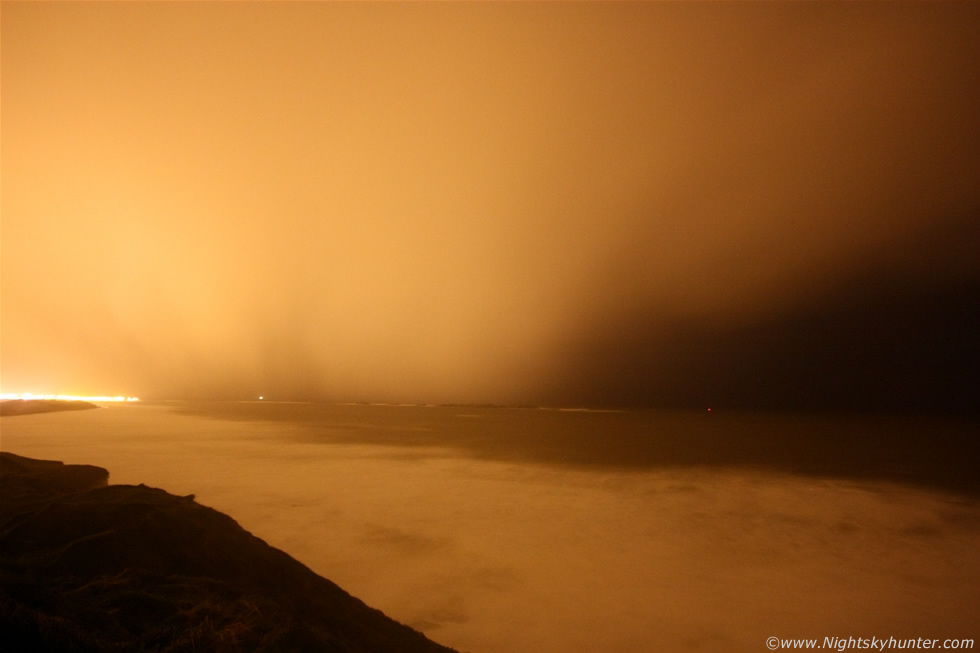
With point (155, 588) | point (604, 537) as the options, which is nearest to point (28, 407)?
point (604, 537)

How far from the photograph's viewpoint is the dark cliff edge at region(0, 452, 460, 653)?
3516 mm

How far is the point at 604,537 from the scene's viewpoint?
9.45 meters

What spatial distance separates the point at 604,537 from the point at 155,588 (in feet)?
22.7

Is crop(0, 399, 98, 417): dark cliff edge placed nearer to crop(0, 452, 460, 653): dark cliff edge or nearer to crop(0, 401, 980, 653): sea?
crop(0, 401, 980, 653): sea

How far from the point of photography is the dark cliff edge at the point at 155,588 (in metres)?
3.52

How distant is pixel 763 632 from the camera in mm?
5848

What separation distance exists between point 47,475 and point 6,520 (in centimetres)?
386

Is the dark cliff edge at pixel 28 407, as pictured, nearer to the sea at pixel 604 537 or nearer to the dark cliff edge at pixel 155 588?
the sea at pixel 604 537

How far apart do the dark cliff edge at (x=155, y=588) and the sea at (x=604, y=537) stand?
1.31m

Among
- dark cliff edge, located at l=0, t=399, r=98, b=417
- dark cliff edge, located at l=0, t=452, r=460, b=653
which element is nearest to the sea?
dark cliff edge, located at l=0, t=452, r=460, b=653

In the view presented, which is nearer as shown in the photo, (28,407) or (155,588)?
(155,588)

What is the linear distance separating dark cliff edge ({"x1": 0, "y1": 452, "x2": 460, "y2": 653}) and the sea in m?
1.31

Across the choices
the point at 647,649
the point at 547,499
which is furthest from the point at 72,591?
the point at 547,499

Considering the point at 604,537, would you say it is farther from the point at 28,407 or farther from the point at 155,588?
the point at 28,407
